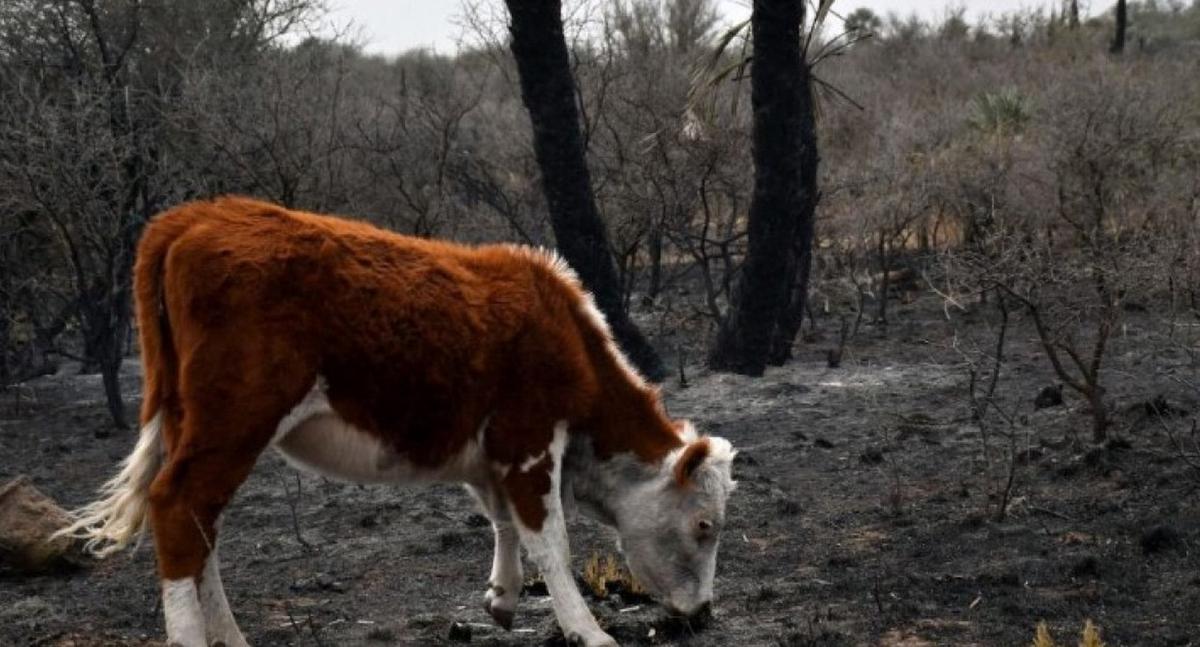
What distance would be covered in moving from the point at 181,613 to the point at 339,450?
0.84 metres

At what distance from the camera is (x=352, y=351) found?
19.8ft

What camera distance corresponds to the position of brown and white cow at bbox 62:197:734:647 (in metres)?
5.86

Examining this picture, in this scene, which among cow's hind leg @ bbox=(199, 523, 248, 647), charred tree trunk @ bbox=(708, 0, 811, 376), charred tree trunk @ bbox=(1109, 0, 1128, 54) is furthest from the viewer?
charred tree trunk @ bbox=(1109, 0, 1128, 54)

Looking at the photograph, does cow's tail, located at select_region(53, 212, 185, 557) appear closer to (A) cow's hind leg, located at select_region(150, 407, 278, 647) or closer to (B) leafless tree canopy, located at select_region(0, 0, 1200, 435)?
(A) cow's hind leg, located at select_region(150, 407, 278, 647)

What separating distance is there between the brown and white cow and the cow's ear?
0.01m

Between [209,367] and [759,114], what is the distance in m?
7.80

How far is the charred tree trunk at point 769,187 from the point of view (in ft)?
41.6

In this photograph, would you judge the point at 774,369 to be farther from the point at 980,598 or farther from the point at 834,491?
the point at 980,598

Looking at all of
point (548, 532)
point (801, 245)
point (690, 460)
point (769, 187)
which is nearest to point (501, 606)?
point (548, 532)

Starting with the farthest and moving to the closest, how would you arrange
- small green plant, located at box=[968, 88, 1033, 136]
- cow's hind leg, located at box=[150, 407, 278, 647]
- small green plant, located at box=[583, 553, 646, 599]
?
small green plant, located at box=[968, 88, 1033, 136] → small green plant, located at box=[583, 553, 646, 599] → cow's hind leg, located at box=[150, 407, 278, 647]

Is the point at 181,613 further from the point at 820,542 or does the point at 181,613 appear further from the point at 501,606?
the point at 820,542

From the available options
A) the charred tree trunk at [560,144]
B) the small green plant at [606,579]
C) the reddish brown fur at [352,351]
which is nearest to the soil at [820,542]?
the small green plant at [606,579]

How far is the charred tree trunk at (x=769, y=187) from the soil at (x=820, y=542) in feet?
2.33

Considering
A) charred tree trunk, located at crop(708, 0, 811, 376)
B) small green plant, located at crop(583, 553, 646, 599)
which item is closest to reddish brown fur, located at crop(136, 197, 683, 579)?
small green plant, located at crop(583, 553, 646, 599)
